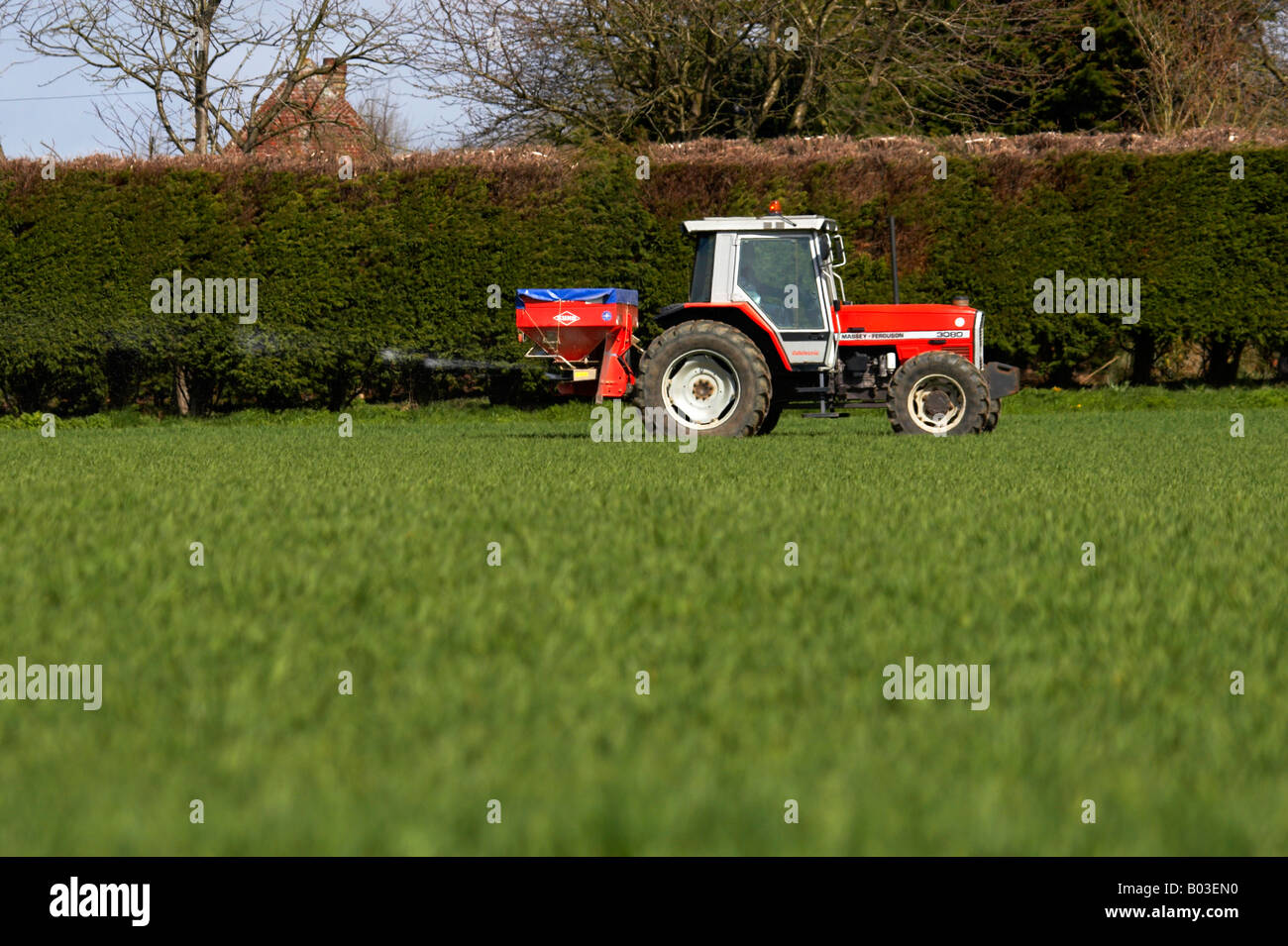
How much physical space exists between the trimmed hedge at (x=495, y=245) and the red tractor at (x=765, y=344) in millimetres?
4886

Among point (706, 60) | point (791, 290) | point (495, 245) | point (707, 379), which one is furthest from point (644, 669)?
point (706, 60)

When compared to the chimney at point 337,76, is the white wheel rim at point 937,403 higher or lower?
lower

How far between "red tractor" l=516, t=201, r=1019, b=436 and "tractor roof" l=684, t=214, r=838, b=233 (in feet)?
0.04

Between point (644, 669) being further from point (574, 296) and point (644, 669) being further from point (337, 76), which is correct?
point (337, 76)

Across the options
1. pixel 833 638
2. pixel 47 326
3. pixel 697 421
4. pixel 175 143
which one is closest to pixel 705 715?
pixel 833 638

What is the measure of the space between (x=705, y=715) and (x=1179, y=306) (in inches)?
677

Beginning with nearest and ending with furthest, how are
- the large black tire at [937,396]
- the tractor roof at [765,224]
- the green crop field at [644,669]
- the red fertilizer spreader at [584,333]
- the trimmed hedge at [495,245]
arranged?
the green crop field at [644,669] < the tractor roof at [765,224] < the large black tire at [937,396] < the red fertilizer spreader at [584,333] < the trimmed hedge at [495,245]

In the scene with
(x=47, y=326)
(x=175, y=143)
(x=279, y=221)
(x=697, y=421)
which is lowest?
(x=697, y=421)

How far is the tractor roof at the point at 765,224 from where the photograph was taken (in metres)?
12.6

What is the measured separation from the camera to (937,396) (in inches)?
510

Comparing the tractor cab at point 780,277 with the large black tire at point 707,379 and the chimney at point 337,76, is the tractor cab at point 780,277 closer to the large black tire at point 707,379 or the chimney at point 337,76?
the large black tire at point 707,379

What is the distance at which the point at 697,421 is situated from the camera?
13094mm

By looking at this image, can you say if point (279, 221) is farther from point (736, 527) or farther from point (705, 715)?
point (705, 715)

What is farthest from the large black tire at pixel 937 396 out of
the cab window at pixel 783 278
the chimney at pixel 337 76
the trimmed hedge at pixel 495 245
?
the chimney at pixel 337 76
